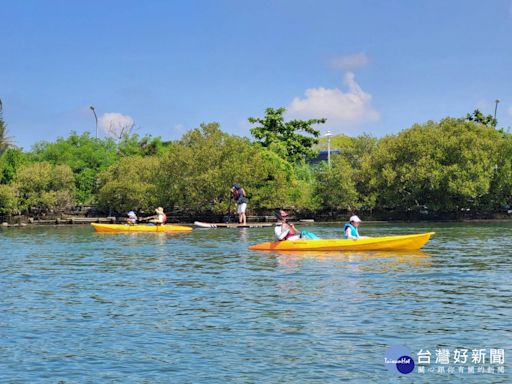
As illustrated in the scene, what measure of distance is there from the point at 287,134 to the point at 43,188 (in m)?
26.5

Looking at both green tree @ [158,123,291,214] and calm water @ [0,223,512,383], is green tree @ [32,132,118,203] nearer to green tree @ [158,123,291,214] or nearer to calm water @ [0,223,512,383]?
green tree @ [158,123,291,214]

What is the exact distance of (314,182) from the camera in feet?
237

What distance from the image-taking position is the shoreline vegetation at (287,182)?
61.4 m

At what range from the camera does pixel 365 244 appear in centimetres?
2686

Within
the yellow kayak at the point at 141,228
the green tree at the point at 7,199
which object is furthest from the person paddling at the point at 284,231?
the green tree at the point at 7,199

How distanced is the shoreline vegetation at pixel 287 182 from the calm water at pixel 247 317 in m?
36.6

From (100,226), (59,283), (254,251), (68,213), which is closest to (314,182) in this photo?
(68,213)

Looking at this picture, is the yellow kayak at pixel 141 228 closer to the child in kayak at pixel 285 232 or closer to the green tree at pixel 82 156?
the child in kayak at pixel 285 232

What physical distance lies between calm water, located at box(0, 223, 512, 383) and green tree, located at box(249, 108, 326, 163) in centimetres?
5313

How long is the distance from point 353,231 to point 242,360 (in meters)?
16.7

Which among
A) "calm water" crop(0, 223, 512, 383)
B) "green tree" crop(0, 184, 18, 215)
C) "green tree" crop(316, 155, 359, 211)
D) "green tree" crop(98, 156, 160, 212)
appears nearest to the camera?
"calm water" crop(0, 223, 512, 383)

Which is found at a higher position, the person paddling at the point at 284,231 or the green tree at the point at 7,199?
the green tree at the point at 7,199

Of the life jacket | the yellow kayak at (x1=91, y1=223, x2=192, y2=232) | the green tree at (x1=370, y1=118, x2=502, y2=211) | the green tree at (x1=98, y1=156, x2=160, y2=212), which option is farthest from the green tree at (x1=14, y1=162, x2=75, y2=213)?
the life jacket

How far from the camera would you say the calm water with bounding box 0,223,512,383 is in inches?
412
